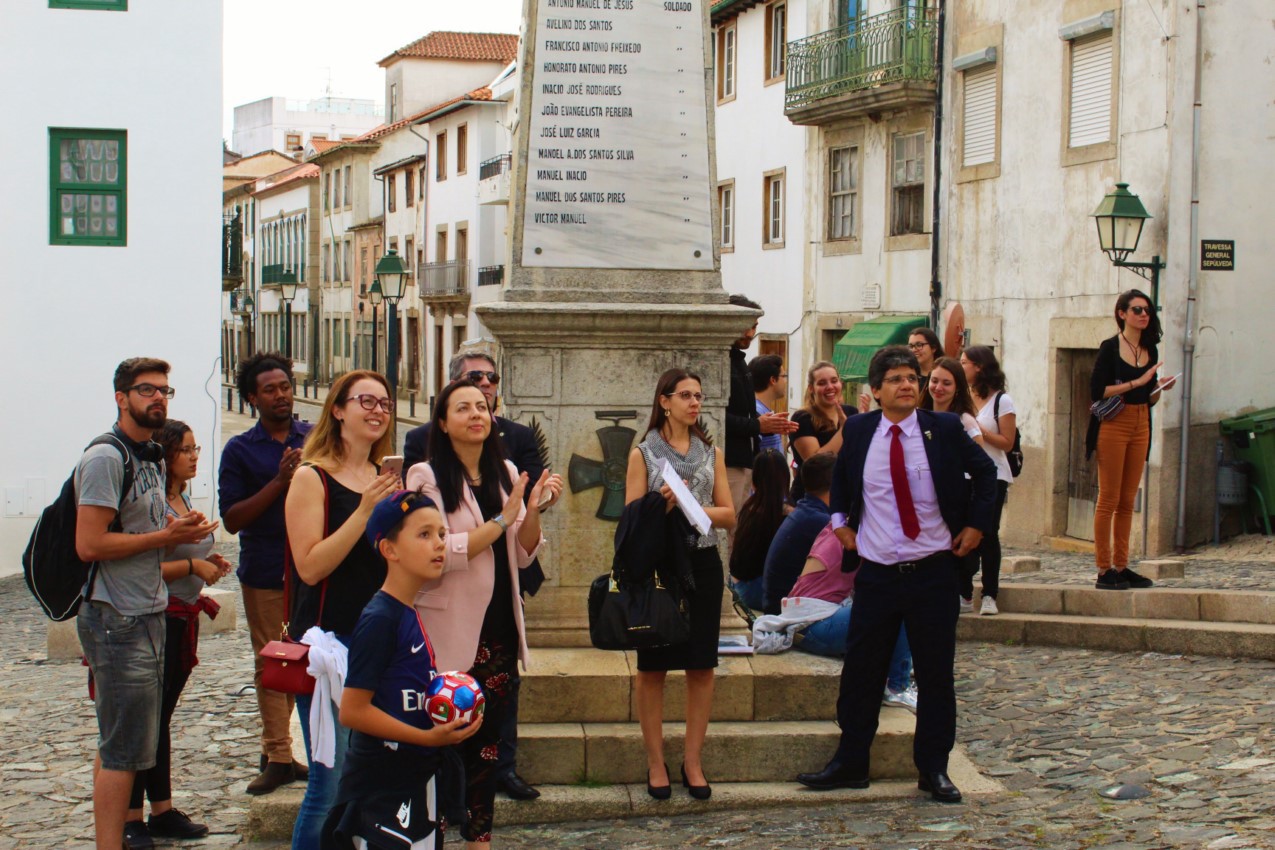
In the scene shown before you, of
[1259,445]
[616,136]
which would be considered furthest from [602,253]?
[1259,445]

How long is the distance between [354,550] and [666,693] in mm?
2016

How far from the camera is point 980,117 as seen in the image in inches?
773

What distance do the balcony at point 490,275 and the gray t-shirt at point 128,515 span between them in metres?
42.4

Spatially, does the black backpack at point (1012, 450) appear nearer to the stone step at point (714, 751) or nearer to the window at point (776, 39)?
the stone step at point (714, 751)

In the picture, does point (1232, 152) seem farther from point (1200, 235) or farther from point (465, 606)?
point (465, 606)

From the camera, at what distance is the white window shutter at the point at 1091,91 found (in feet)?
54.3

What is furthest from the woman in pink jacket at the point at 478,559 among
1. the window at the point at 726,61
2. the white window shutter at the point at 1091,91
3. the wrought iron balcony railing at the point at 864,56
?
the window at the point at 726,61

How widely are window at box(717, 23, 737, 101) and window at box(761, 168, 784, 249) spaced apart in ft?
8.62

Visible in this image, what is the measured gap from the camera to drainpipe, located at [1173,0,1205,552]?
1502 centimetres

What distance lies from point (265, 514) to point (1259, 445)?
11.7 metres

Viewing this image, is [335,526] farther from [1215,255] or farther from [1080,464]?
[1080,464]

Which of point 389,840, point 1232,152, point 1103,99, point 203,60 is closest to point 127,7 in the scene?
point 203,60

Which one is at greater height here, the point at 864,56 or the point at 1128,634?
the point at 864,56

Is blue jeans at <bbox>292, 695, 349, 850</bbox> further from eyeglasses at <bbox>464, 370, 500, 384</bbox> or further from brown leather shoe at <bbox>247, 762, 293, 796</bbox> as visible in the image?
eyeglasses at <bbox>464, 370, 500, 384</bbox>
